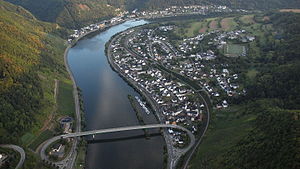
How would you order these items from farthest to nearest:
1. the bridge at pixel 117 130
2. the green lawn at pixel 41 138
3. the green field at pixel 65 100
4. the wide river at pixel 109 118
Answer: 1. the green field at pixel 65 100
2. the bridge at pixel 117 130
3. the green lawn at pixel 41 138
4. the wide river at pixel 109 118

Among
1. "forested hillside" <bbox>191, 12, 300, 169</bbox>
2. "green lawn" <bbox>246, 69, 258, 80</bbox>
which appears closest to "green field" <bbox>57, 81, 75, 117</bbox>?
"forested hillside" <bbox>191, 12, 300, 169</bbox>

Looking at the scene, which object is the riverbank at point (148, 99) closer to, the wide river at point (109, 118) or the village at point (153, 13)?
the wide river at point (109, 118)

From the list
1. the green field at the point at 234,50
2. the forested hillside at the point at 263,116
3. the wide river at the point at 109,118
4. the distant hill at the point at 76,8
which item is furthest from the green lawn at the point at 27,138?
the distant hill at the point at 76,8

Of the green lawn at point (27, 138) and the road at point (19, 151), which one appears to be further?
the green lawn at point (27, 138)

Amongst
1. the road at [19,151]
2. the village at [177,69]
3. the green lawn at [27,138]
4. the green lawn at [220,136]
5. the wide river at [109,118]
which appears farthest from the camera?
the village at [177,69]

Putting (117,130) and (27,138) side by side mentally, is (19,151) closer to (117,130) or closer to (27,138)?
(27,138)

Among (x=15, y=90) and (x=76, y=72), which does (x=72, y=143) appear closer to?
(x=15, y=90)

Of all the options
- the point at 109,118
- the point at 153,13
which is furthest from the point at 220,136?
the point at 153,13

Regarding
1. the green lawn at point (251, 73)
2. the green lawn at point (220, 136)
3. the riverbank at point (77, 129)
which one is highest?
the riverbank at point (77, 129)
